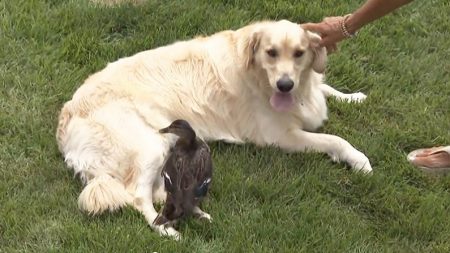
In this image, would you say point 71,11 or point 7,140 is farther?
point 71,11

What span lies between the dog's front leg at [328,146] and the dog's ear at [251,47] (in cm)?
53

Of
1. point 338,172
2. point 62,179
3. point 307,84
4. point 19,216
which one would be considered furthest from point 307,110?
point 19,216

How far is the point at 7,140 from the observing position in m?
4.75

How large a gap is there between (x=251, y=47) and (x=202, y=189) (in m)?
1.07

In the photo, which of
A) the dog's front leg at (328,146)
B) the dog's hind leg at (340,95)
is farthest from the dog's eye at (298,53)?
the dog's hind leg at (340,95)

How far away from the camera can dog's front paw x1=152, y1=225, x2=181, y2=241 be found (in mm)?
3940

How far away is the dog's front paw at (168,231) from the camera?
155 inches

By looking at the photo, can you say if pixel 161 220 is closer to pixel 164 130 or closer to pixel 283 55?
pixel 164 130

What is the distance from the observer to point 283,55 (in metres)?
4.50

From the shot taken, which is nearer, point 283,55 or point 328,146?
point 283,55

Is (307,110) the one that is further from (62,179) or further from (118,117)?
(62,179)

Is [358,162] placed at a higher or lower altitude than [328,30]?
lower

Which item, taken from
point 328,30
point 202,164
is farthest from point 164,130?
point 328,30

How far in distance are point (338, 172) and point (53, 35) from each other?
256 cm
